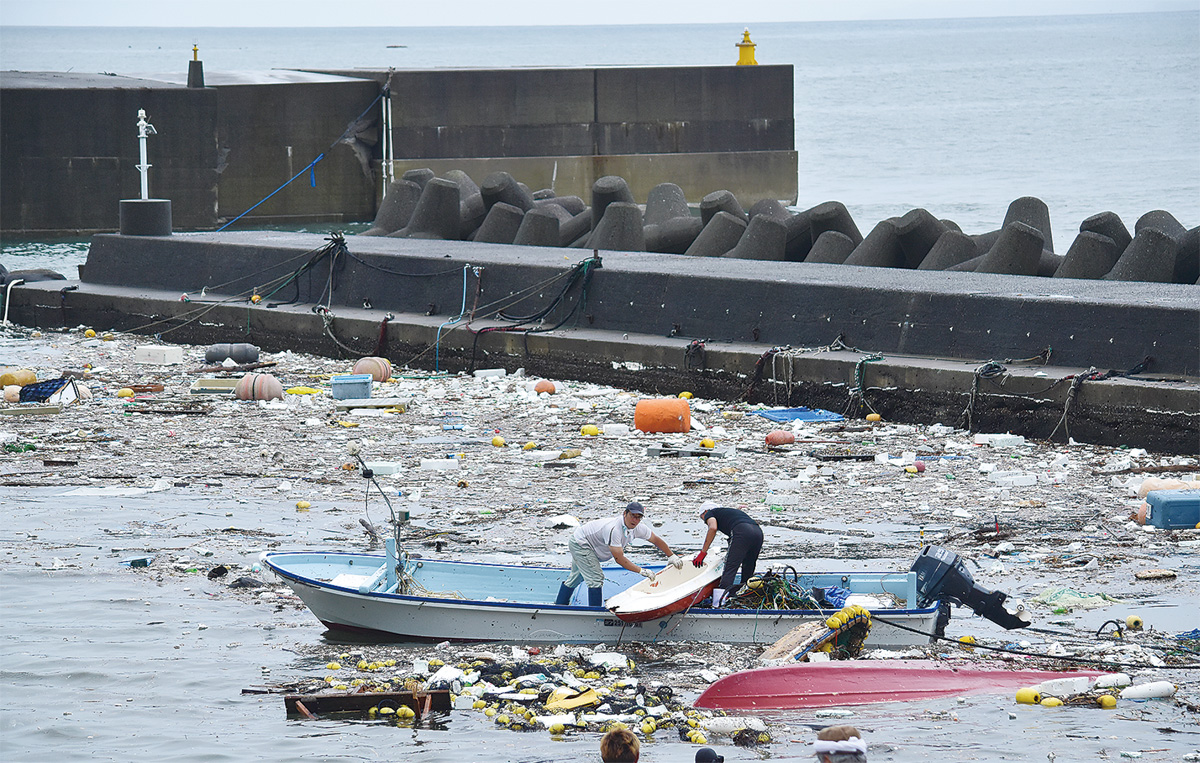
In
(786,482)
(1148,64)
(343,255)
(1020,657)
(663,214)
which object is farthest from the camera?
(1148,64)

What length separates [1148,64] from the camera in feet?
547

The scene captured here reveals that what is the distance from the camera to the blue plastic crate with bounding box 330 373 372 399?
1744 cm

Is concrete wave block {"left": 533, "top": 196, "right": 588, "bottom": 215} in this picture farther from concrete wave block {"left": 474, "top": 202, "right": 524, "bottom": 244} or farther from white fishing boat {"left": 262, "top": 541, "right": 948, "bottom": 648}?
white fishing boat {"left": 262, "top": 541, "right": 948, "bottom": 648}

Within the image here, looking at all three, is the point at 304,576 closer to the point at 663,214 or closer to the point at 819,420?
the point at 819,420

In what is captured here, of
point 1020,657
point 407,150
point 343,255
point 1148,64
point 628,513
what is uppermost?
point 1148,64

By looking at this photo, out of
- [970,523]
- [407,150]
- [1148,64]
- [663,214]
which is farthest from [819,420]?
[1148,64]

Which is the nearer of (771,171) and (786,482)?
(786,482)

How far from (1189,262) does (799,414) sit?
5869 mm

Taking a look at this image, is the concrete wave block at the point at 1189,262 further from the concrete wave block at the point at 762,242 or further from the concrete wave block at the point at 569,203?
the concrete wave block at the point at 569,203

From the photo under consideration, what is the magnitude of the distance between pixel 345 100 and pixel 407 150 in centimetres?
190

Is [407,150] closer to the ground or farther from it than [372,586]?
farther from it

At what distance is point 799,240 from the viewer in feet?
72.1

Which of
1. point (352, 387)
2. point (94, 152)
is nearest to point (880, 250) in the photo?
point (352, 387)

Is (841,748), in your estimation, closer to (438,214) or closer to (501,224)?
(501,224)
